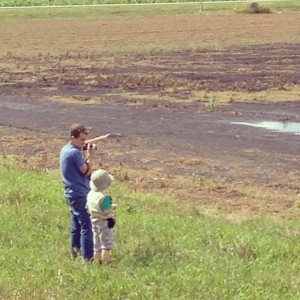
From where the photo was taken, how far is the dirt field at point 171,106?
15.6 meters

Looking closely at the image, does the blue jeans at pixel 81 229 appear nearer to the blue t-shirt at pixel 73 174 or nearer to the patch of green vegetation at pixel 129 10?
the blue t-shirt at pixel 73 174

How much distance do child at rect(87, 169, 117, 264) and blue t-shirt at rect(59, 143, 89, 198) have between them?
355 mm

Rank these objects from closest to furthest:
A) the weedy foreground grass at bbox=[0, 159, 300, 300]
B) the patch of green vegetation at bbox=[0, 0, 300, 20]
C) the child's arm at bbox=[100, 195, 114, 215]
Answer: the weedy foreground grass at bbox=[0, 159, 300, 300] < the child's arm at bbox=[100, 195, 114, 215] < the patch of green vegetation at bbox=[0, 0, 300, 20]

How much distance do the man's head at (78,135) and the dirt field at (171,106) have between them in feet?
14.3

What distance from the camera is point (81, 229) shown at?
9.62 meters

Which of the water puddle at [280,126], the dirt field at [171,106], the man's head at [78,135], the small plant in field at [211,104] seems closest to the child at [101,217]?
the man's head at [78,135]

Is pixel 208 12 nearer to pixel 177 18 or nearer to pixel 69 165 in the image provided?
pixel 177 18

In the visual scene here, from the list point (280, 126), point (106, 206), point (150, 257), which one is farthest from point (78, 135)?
point (280, 126)

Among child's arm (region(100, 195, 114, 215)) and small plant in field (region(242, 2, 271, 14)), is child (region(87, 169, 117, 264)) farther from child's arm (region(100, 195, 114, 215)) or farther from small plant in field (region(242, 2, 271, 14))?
small plant in field (region(242, 2, 271, 14))

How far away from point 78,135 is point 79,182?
486 millimetres

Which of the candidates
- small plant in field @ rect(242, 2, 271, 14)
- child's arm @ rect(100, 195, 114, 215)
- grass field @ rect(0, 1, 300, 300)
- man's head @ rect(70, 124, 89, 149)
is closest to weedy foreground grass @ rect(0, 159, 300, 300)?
grass field @ rect(0, 1, 300, 300)

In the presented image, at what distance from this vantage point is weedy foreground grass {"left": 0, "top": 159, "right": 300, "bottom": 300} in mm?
8367

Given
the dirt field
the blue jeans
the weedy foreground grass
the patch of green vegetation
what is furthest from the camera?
the patch of green vegetation

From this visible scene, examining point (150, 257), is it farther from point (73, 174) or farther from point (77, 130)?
point (77, 130)
